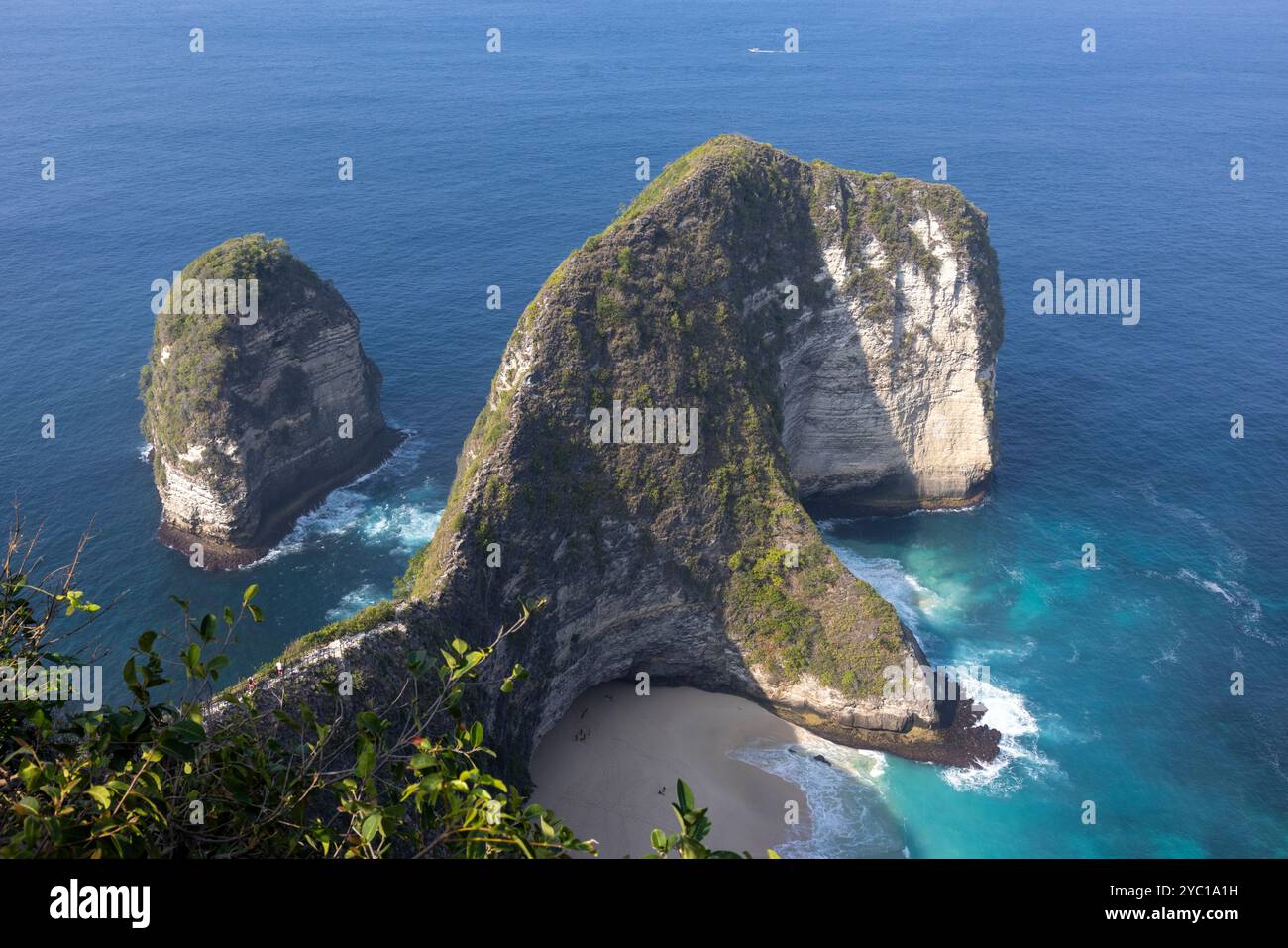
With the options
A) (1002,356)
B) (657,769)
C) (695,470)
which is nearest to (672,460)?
(695,470)

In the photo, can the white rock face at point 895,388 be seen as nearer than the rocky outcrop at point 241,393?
No

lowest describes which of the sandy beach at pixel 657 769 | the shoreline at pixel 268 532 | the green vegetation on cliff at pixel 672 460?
the sandy beach at pixel 657 769

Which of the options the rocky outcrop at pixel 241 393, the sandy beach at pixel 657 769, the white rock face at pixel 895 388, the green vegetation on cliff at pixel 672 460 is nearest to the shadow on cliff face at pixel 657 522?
the green vegetation on cliff at pixel 672 460

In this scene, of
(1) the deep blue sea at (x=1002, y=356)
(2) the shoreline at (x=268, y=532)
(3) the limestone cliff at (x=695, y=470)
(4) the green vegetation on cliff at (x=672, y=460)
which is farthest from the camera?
(2) the shoreline at (x=268, y=532)

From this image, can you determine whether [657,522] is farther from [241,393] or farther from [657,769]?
[241,393]

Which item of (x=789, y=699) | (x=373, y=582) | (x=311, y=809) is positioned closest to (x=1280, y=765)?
(x=789, y=699)

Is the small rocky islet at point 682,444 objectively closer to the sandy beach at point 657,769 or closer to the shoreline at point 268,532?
the shoreline at point 268,532

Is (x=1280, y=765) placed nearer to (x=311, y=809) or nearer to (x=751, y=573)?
(x=751, y=573)
